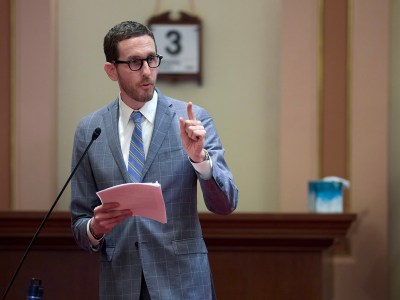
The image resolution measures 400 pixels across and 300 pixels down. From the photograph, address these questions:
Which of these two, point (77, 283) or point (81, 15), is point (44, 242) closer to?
point (77, 283)

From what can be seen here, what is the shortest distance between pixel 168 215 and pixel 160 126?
30 cm

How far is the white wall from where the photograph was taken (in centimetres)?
527

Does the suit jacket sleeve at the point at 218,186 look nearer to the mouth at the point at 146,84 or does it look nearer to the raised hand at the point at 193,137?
the raised hand at the point at 193,137

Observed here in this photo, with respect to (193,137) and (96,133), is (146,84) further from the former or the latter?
(193,137)

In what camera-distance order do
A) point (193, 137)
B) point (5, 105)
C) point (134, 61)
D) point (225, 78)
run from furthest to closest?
point (225, 78)
point (5, 105)
point (134, 61)
point (193, 137)

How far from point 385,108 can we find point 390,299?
3.62 feet

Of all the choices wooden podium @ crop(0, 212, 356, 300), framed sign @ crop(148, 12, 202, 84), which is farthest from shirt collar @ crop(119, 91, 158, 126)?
framed sign @ crop(148, 12, 202, 84)

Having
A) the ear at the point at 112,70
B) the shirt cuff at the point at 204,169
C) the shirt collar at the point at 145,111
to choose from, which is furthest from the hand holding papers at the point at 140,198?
the ear at the point at 112,70

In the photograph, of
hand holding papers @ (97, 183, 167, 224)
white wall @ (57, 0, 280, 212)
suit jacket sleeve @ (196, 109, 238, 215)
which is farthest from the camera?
white wall @ (57, 0, 280, 212)

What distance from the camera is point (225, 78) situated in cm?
531

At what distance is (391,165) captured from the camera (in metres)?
5.12

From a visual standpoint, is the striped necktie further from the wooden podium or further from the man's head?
the wooden podium

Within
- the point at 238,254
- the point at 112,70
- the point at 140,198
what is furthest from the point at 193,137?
the point at 238,254

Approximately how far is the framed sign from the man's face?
230 cm
